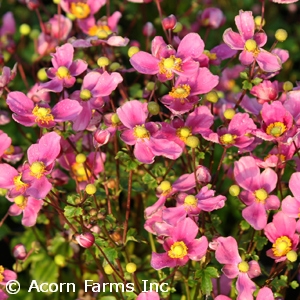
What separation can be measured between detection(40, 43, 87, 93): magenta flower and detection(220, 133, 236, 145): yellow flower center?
17.3 inches

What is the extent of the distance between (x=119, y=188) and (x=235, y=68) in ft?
3.20

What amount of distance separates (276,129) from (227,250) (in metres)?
0.32

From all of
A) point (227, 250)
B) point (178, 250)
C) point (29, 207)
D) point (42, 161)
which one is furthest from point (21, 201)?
point (227, 250)

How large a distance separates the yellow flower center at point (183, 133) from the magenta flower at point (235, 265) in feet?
0.89

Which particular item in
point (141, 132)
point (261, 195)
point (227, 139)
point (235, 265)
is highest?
point (141, 132)

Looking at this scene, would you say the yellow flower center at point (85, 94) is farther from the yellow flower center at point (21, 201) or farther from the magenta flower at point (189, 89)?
the yellow flower center at point (21, 201)

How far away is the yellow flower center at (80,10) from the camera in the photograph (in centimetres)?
198

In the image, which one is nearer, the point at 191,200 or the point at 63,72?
the point at 191,200

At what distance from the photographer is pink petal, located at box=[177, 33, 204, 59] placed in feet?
5.16

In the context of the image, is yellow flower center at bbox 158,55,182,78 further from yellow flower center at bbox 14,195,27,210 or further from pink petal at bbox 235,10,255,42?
yellow flower center at bbox 14,195,27,210

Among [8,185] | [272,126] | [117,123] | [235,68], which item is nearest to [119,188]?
[117,123]

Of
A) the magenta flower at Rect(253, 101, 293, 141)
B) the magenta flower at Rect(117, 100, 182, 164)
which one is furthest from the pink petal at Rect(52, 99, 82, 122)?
the magenta flower at Rect(253, 101, 293, 141)

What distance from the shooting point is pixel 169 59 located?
1.52 metres

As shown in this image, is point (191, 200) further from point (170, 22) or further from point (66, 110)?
point (170, 22)
